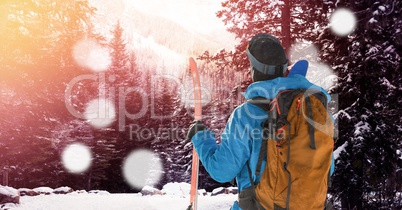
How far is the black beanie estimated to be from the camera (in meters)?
2.20

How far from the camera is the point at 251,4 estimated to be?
457 inches

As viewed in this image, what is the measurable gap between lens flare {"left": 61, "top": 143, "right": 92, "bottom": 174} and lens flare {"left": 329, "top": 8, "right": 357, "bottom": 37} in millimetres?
26129

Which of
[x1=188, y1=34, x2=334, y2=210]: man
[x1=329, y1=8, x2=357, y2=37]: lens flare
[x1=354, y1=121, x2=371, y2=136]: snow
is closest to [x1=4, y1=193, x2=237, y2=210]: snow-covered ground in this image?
[x1=354, y1=121, x2=371, y2=136]: snow

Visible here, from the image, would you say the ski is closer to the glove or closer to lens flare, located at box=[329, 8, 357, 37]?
the glove

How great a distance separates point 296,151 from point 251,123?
32 centimetres

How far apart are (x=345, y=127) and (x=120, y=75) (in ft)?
91.6

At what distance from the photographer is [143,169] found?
123 ft

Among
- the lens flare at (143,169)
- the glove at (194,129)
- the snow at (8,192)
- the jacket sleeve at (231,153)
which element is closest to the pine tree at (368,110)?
the glove at (194,129)

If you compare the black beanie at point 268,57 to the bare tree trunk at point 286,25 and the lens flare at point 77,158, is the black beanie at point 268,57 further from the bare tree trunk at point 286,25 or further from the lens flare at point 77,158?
the lens flare at point 77,158

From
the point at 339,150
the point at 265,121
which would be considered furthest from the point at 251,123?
the point at 339,150

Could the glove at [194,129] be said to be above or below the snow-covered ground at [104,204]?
above

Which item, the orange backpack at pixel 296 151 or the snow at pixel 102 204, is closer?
the orange backpack at pixel 296 151

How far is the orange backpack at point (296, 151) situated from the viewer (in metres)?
1.86

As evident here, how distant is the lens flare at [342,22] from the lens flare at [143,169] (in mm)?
29142
